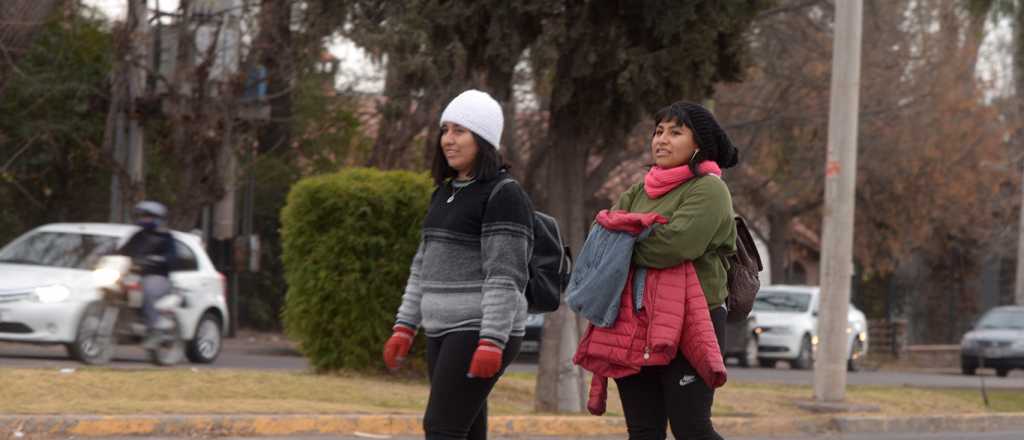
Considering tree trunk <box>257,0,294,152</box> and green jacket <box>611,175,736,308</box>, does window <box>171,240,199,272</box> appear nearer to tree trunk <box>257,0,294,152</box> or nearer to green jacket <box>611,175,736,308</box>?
tree trunk <box>257,0,294,152</box>

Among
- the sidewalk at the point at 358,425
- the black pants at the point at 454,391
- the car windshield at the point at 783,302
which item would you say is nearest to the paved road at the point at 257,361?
the car windshield at the point at 783,302

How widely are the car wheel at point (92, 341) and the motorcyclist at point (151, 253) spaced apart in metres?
0.51

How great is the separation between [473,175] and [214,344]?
1370cm

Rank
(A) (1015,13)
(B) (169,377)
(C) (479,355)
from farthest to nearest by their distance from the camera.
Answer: (A) (1015,13), (B) (169,377), (C) (479,355)

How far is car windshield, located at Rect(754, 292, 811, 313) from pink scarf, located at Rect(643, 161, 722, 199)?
2397cm

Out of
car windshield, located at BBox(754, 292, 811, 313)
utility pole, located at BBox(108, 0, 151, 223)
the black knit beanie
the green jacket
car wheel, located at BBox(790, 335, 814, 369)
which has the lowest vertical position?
car wheel, located at BBox(790, 335, 814, 369)

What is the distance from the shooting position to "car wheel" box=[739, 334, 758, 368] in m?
27.8

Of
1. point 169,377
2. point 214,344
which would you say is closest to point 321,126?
point 214,344

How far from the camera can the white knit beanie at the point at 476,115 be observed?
5.61 m

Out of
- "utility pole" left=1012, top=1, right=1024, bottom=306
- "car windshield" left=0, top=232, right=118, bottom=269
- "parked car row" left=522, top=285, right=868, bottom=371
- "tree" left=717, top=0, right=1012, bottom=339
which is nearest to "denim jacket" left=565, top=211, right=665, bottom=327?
"utility pole" left=1012, top=1, right=1024, bottom=306

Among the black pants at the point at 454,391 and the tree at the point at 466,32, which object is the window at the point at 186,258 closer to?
the tree at the point at 466,32

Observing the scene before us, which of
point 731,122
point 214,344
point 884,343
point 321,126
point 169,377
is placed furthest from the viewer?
point 884,343

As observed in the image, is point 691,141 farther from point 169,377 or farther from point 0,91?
point 0,91

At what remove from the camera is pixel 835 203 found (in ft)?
48.3
